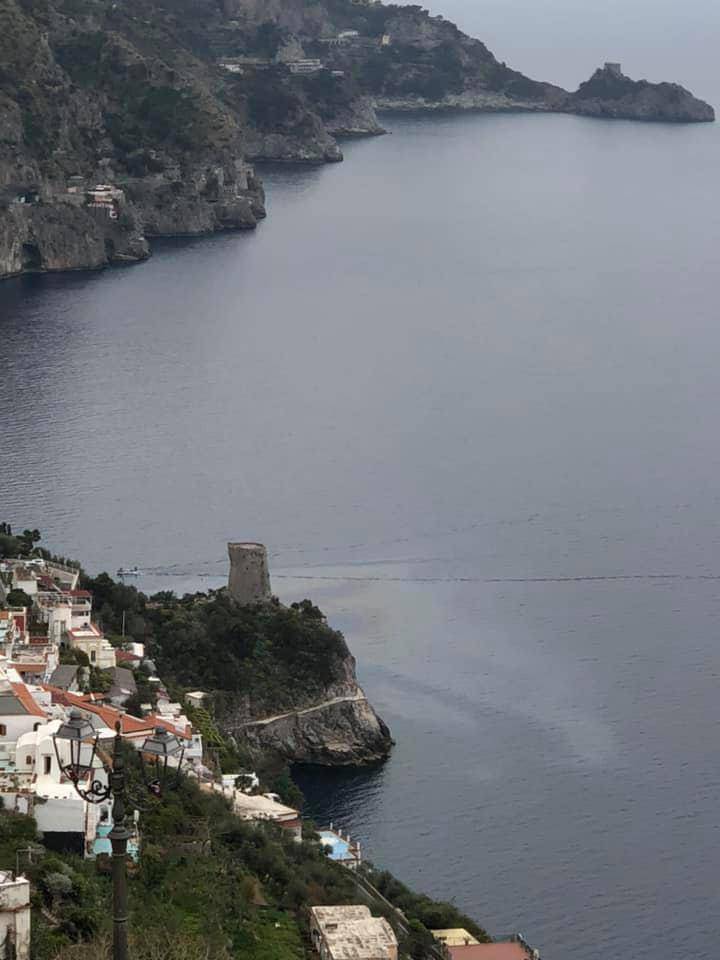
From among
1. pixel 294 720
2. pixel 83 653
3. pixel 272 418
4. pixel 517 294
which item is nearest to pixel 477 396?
pixel 272 418

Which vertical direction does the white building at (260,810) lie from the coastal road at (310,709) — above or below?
above

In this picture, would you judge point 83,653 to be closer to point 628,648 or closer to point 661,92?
point 628,648

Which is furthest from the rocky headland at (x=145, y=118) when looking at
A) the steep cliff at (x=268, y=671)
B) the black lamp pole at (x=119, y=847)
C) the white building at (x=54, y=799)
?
the black lamp pole at (x=119, y=847)

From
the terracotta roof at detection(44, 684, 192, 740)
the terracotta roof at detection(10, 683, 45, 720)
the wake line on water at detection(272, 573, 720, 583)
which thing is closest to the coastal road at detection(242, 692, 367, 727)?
Answer: the terracotta roof at detection(44, 684, 192, 740)

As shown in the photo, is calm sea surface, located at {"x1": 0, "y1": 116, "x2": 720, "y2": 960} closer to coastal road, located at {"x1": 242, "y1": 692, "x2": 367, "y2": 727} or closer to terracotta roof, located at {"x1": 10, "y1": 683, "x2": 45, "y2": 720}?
coastal road, located at {"x1": 242, "y1": 692, "x2": 367, "y2": 727}

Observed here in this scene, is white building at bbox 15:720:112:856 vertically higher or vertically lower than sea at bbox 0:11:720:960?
higher

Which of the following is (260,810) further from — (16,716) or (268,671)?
(268,671)

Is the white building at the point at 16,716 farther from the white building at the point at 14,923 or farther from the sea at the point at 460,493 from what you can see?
the sea at the point at 460,493
